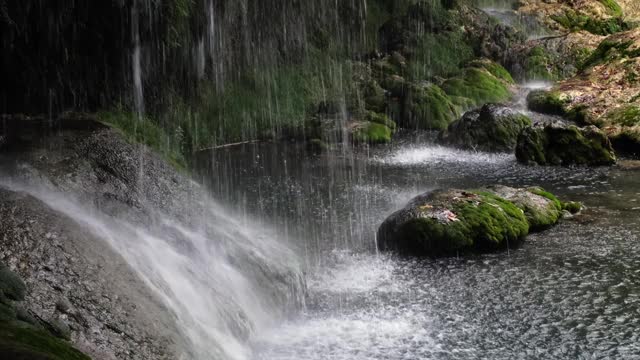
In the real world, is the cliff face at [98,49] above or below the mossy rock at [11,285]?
above

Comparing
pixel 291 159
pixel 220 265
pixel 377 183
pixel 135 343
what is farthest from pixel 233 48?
pixel 135 343

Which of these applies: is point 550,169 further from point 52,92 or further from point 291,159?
point 52,92

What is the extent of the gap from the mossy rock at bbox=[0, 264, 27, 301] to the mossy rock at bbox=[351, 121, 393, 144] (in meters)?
17.8

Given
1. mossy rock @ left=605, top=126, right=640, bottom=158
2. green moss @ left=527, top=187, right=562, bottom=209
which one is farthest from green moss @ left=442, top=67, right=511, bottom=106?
green moss @ left=527, top=187, right=562, bottom=209

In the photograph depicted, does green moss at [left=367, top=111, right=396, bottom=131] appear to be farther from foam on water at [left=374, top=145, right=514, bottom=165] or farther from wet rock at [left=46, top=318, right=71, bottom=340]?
wet rock at [left=46, top=318, right=71, bottom=340]

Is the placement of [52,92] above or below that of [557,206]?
above

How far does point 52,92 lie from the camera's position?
10.7m

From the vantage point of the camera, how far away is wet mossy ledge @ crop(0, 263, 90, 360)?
11.6 ft

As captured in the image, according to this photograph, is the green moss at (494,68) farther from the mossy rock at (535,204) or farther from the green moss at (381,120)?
the mossy rock at (535,204)

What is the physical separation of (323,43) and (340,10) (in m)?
2.96

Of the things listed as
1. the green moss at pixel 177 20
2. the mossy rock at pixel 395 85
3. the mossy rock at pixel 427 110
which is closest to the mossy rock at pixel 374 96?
the mossy rock at pixel 395 85

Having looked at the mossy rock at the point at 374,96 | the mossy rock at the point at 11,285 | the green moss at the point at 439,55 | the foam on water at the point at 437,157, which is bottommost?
the mossy rock at the point at 11,285

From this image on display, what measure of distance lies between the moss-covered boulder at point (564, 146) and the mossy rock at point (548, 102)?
6.49 m

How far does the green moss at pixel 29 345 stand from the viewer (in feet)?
11.4
